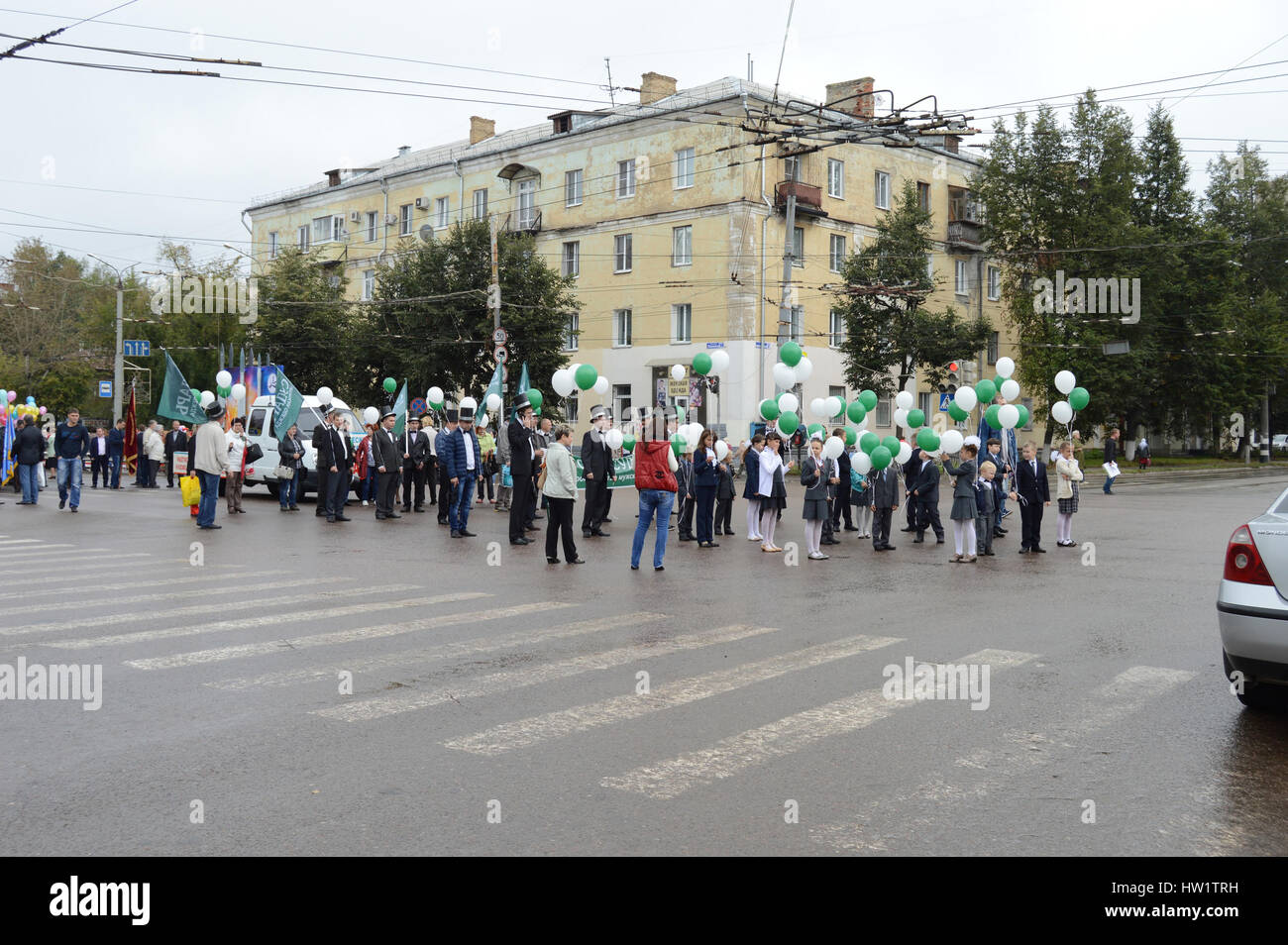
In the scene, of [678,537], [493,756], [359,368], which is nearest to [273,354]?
[359,368]

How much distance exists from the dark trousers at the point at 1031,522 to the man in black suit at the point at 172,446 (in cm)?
2107

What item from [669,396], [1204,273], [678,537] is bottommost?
[678,537]

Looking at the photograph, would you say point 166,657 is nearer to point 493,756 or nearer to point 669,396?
point 493,756

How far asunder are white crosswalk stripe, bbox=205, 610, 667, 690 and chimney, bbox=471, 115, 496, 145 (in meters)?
54.0

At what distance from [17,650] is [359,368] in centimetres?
4052

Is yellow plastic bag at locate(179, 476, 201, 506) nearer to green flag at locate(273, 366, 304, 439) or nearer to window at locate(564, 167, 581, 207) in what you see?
green flag at locate(273, 366, 304, 439)

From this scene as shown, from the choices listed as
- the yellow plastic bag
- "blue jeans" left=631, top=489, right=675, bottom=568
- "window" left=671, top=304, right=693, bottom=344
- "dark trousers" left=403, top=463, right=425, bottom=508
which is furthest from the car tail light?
"window" left=671, top=304, right=693, bottom=344

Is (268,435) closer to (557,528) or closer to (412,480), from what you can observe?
(412,480)

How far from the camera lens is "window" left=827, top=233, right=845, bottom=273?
48.9m

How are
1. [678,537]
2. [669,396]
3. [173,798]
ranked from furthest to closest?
[669,396], [678,537], [173,798]

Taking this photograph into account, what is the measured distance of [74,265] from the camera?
86688 millimetres
